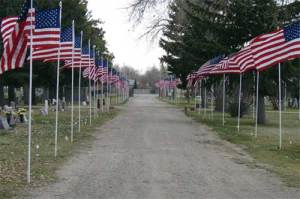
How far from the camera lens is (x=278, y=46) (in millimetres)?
19703

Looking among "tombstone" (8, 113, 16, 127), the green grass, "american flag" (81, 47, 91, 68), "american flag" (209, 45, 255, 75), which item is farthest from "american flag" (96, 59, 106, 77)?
the green grass

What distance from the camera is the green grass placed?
12241mm

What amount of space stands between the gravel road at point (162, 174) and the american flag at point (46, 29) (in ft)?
9.68

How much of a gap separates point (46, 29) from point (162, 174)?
4.19m

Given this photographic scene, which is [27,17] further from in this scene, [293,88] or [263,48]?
[293,88]

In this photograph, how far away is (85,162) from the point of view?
15859 millimetres

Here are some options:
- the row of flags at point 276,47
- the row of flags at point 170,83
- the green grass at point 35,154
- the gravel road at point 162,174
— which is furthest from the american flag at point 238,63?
the row of flags at point 170,83

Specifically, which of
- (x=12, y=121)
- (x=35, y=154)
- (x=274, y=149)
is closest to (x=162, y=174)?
(x=35, y=154)

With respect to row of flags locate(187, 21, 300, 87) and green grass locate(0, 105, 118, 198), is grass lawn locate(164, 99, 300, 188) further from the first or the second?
green grass locate(0, 105, 118, 198)

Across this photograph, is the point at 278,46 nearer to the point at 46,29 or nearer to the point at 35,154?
the point at 35,154

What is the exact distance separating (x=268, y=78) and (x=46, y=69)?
2497 cm

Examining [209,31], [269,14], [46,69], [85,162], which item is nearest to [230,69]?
[269,14]

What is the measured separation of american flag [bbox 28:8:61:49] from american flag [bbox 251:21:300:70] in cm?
787

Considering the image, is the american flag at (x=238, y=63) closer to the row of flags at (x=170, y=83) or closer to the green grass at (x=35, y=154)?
the green grass at (x=35, y=154)
